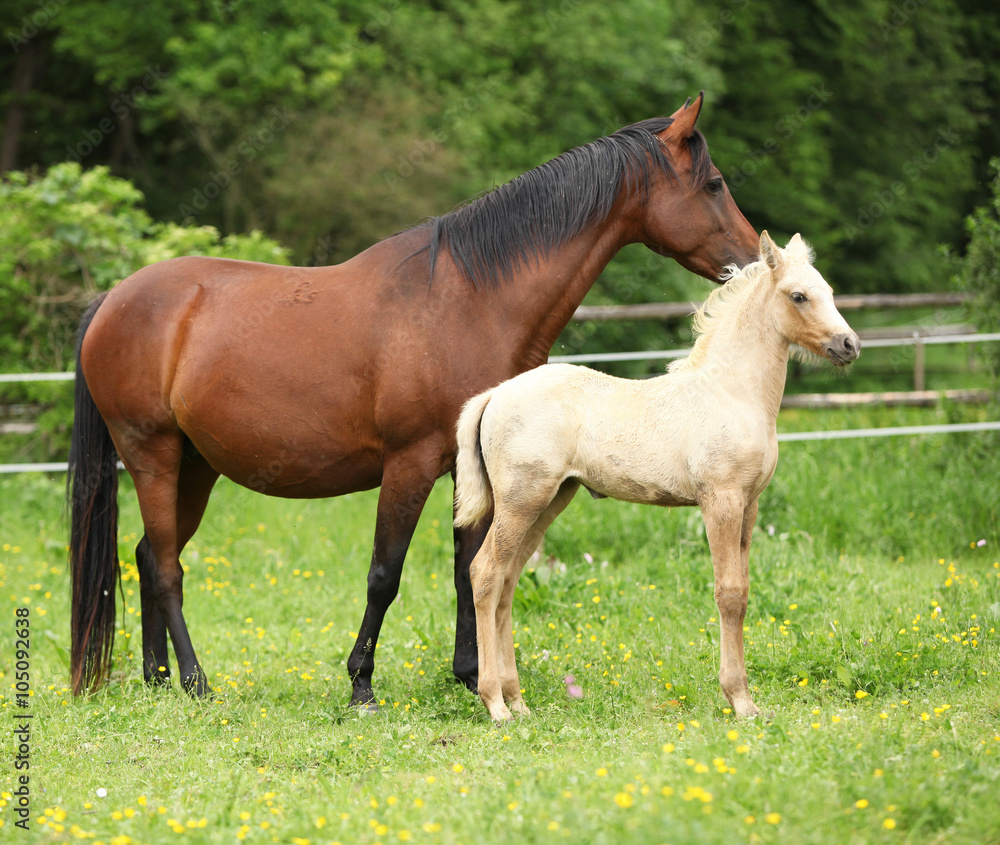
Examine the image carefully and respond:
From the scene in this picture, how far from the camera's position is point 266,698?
4.82 m

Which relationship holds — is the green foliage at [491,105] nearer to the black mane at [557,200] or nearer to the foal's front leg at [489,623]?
the black mane at [557,200]

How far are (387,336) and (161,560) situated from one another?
1.78 meters

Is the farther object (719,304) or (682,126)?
(682,126)

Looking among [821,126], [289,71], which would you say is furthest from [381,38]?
[821,126]

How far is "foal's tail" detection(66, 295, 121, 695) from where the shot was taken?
5016mm

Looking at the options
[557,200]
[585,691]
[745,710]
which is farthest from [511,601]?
[557,200]

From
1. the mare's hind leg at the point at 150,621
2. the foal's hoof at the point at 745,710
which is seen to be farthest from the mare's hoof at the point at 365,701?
the foal's hoof at the point at 745,710

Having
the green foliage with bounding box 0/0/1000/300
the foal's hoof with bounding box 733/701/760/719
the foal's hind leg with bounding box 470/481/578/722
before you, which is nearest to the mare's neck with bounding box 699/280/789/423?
the foal's hind leg with bounding box 470/481/578/722

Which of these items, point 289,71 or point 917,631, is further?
point 289,71

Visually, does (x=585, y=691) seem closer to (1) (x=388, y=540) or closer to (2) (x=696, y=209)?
(1) (x=388, y=540)

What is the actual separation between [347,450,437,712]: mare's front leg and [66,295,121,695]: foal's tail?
1.49 metres

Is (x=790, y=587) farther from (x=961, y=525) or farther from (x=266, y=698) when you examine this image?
(x=266, y=698)

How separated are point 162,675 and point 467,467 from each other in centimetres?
227

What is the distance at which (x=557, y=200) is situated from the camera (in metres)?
4.49
